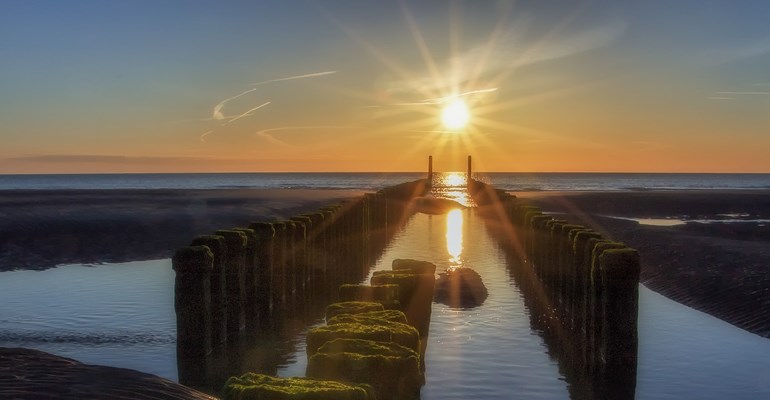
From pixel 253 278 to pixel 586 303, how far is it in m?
5.25

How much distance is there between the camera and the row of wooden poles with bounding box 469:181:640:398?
10.5 m

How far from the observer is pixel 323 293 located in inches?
747

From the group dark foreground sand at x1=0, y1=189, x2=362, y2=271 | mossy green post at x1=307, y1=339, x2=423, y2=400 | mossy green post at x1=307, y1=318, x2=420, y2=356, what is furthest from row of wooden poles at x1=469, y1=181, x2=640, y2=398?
dark foreground sand at x1=0, y1=189, x2=362, y2=271

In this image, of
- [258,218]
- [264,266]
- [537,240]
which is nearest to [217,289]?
[264,266]

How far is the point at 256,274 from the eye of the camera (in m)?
13.8

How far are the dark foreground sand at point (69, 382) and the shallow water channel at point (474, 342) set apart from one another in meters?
4.64

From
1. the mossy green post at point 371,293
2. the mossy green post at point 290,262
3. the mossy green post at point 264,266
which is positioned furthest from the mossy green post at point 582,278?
the mossy green post at point 290,262

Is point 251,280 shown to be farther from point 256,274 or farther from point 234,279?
point 234,279

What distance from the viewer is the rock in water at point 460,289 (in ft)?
52.6

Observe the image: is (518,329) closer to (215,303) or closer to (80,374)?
(215,303)

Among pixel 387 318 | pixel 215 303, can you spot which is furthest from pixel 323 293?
pixel 387 318

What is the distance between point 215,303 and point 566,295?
22.3 feet

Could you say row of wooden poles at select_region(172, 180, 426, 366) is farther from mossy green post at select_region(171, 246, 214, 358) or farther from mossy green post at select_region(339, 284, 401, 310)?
mossy green post at select_region(339, 284, 401, 310)

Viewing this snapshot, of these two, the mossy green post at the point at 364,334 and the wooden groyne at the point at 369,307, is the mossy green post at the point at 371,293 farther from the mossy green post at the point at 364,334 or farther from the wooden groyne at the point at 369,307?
the mossy green post at the point at 364,334
